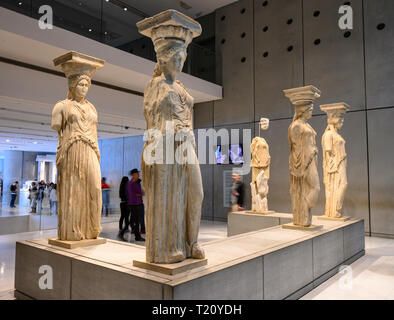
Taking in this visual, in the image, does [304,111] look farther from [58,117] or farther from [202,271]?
[58,117]

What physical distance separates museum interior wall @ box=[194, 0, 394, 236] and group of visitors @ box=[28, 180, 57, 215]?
17.1ft

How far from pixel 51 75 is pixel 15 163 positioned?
9.24 feet

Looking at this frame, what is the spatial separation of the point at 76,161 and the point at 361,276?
422 centimetres

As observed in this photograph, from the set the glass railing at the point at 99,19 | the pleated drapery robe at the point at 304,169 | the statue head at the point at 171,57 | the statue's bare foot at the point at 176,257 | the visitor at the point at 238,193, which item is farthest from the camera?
the visitor at the point at 238,193

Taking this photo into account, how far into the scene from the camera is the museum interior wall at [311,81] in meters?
8.07

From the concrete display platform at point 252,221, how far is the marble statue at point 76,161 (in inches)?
164

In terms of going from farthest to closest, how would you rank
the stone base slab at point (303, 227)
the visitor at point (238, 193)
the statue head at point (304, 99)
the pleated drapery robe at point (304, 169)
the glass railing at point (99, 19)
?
the visitor at point (238, 193) → the glass railing at point (99, 19) → the statue head at point (304, 99) → the pleated drapery robe at point (304, 169) → the stone base slab at point (303, 227)

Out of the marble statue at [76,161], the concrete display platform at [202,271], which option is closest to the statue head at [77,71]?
the marble statue at [76,161]

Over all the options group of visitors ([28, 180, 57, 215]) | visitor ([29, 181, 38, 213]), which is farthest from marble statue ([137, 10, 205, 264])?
visitor ([29, 181, 38, 213])

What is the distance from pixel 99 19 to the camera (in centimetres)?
774

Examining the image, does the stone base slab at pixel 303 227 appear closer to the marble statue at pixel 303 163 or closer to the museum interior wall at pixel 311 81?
the marble statue at pixel 303 163

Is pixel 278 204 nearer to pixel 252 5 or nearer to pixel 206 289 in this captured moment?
pixel 252 5

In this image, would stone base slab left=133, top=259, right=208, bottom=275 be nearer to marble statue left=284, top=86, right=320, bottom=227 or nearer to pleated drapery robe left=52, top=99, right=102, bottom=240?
pleated drapery robe left=52, top=99, right=102, bottom=240

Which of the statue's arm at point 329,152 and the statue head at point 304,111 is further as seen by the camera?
the statue's arm at point 329,152
